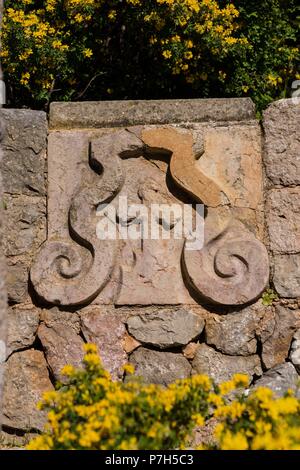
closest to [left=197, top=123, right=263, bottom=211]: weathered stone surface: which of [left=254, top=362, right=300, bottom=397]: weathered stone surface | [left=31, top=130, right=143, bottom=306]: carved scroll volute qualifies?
[left=31, top=130, right=143, bottom=306]: carved scroll volute

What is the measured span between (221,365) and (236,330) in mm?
185

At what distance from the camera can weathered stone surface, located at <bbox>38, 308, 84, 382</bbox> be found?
3.84m

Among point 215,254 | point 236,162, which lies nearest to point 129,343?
point 215,254

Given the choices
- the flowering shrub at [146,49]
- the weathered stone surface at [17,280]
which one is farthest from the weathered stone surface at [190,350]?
the flowering shrub at [146,49]

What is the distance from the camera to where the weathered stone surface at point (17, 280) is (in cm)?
391

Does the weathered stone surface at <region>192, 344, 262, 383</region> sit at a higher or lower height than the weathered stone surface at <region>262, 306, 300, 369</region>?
lower

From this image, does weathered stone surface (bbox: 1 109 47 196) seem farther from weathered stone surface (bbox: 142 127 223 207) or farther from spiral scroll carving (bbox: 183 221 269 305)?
spiral scroll carving (bbox: 183 221 269 305)

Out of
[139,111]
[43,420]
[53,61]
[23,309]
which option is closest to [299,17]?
[53,61]

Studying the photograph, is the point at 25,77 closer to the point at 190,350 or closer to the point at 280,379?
the point at 190,350

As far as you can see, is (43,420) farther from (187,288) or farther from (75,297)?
(187,288)

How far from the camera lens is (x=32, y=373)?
387 centimetres

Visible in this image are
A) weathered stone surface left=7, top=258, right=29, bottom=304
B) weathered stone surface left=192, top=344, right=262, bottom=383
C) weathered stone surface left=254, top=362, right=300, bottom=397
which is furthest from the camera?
weathered stone surface left=7, top=258, right=29, bottom=304

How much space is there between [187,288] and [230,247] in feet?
0.95

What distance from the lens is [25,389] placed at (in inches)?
151
